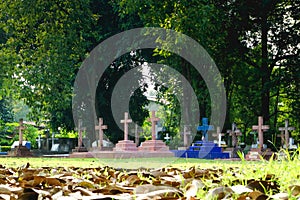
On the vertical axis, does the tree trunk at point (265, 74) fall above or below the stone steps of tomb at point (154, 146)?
above

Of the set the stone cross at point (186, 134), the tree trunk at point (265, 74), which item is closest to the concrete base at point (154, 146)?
the stone cross at point (186, 134)

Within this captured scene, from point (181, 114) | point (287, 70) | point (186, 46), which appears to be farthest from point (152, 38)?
point (287, 70)

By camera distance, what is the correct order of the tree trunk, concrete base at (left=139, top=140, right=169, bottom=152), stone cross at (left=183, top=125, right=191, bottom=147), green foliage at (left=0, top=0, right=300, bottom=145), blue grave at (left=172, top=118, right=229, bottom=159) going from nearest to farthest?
1. concrete base at (left=139, top=140, right=169, bottom=152)
2. blue grave at (left=172, top=118, right=229, bottom=159)
3. green foliage at (left=0, top=0, right=300, bottom=145)
4. stone cross at (left=183, top=125, right=191, bottom=147)
5. the tree trunk

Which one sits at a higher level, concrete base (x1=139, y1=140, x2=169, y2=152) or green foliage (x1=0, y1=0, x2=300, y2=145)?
green foliage (x1=0, y1=0, x2=300, y2=145)

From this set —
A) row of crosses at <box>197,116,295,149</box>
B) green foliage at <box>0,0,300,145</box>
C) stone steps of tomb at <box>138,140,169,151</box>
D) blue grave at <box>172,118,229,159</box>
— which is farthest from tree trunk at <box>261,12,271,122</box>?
stone steps of tomb at <box>138,140,169,151</box>

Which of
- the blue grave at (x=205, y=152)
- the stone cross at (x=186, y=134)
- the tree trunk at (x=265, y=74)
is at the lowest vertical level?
the blue grave at (x=205, y=152)

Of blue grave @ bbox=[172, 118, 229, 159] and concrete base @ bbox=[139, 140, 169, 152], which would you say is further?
blue grave @ bbox=[172, 118, 229, 159]

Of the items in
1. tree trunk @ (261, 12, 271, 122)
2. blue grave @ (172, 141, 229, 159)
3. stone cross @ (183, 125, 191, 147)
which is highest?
tree trunk @ (261, 12, 271, 122)

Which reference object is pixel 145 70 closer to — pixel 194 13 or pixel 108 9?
pixel 108 9

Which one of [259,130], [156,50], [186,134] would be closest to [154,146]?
[259,130]

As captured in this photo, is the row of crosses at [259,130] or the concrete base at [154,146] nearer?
the concrete base at [154,146]

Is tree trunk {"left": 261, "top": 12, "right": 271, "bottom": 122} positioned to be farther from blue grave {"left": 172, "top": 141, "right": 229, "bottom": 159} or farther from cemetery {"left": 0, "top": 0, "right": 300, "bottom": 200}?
blue grave {"left": 172, "top": 141, "right": 229, "bottom": 159}

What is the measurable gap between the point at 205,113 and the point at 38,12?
9018mm

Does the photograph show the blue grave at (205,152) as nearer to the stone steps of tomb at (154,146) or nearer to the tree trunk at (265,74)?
the stone steps of tomb at (154,146)
